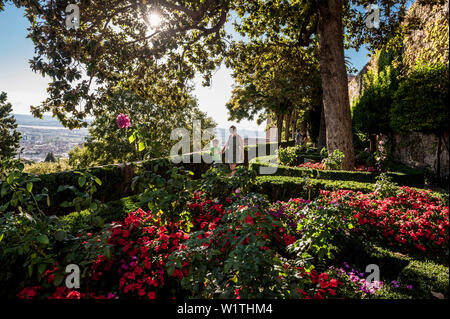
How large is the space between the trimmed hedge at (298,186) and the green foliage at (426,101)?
2998 mm

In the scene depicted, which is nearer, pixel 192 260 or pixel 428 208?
pixel 192 260

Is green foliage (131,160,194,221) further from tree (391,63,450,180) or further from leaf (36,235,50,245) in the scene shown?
tree (391,63,450,180)

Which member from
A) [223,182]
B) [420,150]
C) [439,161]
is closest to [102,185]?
[223,182]

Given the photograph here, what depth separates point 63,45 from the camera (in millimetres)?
4941

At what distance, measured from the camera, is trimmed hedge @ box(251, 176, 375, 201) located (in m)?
4.80

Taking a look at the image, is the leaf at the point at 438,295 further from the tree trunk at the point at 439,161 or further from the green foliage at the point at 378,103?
the green foliage at the point at 378,103

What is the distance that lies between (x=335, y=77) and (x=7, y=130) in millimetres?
29738

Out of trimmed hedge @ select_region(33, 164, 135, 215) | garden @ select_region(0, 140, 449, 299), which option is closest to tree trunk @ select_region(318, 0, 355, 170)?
garden @ select_region(0, 140, 449, 299)

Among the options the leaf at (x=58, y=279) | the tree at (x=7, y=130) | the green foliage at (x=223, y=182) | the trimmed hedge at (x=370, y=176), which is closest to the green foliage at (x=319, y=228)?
the green foliage at (x=223, y=182)

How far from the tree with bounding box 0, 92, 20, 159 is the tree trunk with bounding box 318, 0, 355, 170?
25.7 meters

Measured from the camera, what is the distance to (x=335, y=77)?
6898mm
